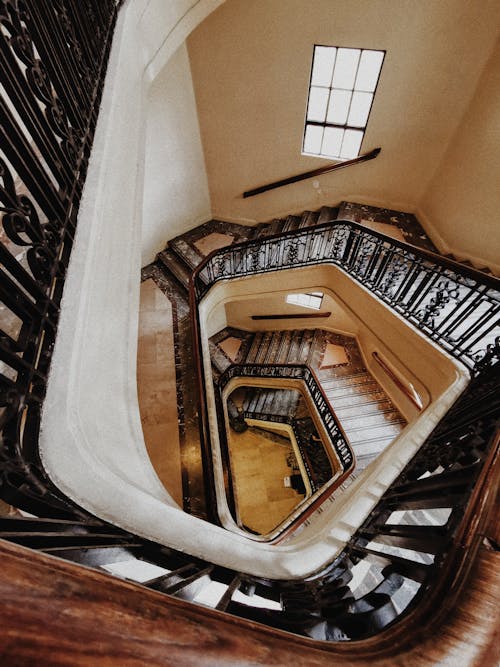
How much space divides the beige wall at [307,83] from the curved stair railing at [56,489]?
4.60 metres

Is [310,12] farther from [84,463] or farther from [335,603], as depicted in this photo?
[335,603]

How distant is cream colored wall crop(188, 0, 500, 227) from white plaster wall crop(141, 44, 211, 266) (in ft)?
1.11

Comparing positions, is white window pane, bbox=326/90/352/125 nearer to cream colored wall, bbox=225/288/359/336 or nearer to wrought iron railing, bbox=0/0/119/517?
cream colored wall, bbox=225/288/359/336

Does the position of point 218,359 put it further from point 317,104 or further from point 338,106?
point 338,106

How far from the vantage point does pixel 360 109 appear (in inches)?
250

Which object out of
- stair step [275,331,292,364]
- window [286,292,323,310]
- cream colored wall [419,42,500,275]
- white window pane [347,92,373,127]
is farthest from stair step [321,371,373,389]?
white window pane [347,92,373,127]

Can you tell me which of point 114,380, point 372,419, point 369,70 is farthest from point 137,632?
point 369,70

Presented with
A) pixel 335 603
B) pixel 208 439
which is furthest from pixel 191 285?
pixel 335 603

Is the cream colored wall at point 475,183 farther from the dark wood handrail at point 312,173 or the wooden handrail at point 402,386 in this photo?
the wooden handrail at point 402,386

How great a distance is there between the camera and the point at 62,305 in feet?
4.75

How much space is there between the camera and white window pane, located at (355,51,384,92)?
18.3 feet

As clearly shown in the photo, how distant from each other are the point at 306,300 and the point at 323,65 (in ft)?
18.4

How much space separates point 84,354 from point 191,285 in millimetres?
3946

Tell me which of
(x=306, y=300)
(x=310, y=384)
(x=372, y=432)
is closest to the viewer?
(x=372, y=432)
